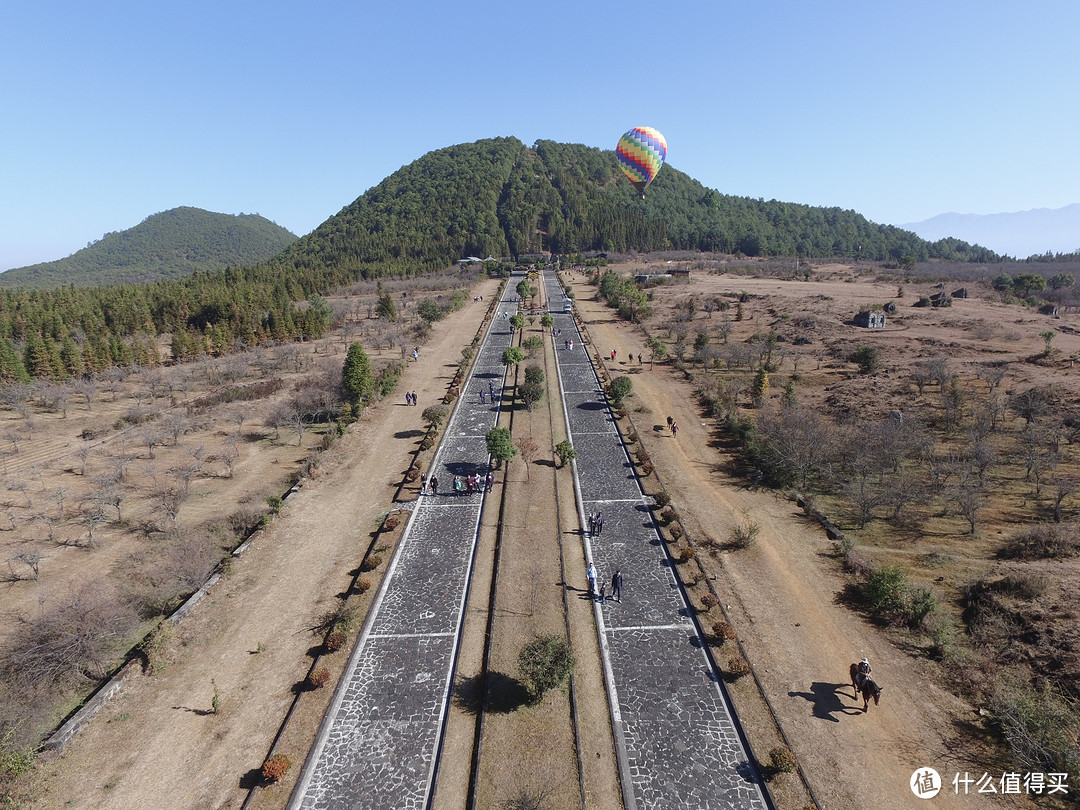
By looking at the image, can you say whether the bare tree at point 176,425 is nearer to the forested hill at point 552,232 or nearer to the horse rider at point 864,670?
the horse rider at point 864,670

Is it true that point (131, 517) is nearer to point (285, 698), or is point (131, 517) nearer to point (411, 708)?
point (285, 698)

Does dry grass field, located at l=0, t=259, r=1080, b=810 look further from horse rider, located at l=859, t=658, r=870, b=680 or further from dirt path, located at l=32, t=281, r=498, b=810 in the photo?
horse rider, located at l=859, t=658, r=870, b=680

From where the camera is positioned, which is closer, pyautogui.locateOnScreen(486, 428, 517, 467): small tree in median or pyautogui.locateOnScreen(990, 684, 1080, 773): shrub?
pyautogui.locateOnScreen(990, 684, 1080, 773): shrub

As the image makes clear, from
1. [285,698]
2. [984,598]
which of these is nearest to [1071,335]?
[984,598]

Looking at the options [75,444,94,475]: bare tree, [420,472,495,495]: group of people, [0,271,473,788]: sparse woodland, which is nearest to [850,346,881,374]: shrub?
[420,472,495,495]: group of people

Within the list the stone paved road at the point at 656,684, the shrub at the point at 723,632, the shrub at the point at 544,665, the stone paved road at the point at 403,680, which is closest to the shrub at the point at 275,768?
the stone paved road at the point at 403,680
